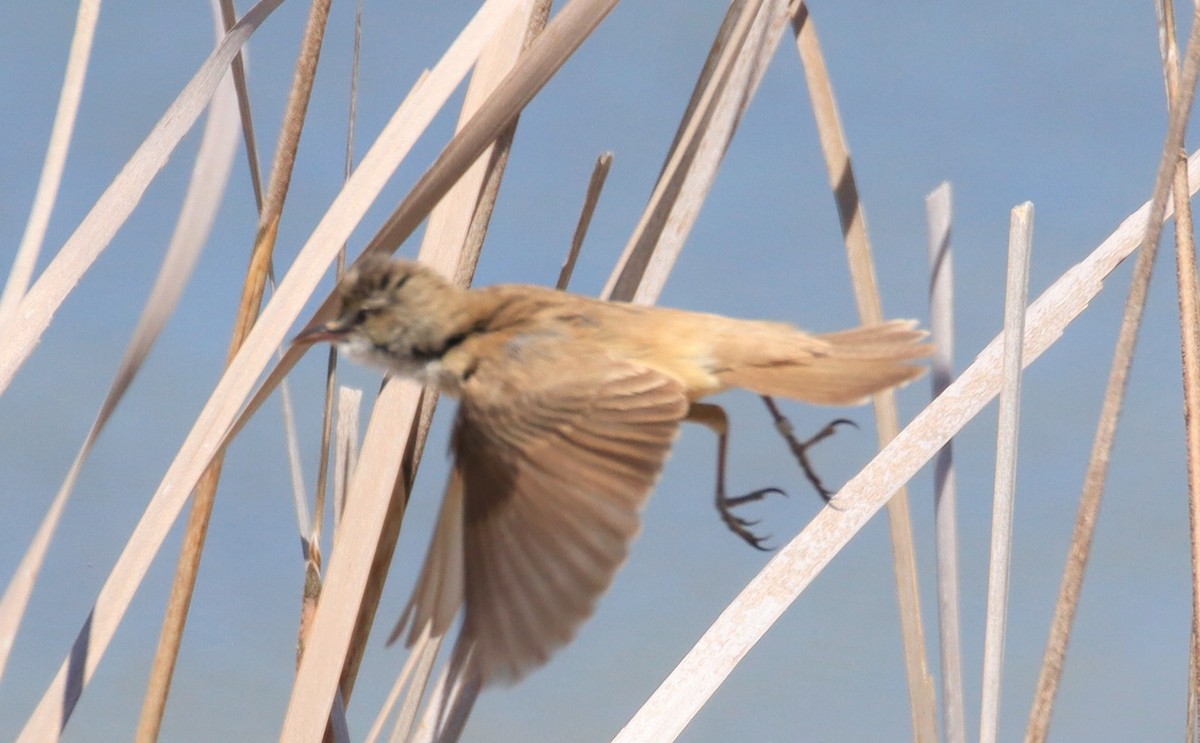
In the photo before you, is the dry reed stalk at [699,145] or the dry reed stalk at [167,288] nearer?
the dry reed stalk at [167,288]

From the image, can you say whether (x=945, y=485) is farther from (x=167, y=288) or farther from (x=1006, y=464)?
(x=167, y=288)

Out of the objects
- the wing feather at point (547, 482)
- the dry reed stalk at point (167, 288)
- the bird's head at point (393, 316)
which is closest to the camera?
the dry reed stalk at point (167, 288)

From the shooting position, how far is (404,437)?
4.88 feet

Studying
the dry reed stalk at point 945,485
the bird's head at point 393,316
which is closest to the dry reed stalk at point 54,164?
the bird's head at point 393,316

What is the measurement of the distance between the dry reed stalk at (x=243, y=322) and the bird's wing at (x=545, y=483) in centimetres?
28

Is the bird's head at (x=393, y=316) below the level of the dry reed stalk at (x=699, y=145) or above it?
below

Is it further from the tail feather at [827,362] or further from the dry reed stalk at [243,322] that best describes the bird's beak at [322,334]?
the tail feather at [827,362]

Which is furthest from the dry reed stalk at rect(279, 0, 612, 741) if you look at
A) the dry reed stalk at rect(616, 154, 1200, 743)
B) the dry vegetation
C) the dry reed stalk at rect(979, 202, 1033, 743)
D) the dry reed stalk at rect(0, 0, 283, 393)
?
the dry reed stalk at rect(979, 202, 1033, 743)

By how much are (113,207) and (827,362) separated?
3.05 ft

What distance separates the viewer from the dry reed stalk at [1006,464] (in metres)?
1.42

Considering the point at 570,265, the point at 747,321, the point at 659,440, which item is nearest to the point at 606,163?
the point at 570,265

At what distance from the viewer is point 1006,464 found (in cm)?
148

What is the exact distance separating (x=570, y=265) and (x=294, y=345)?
1.40 feet

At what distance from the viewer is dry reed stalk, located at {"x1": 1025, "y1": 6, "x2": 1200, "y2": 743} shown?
1396 millimetres
